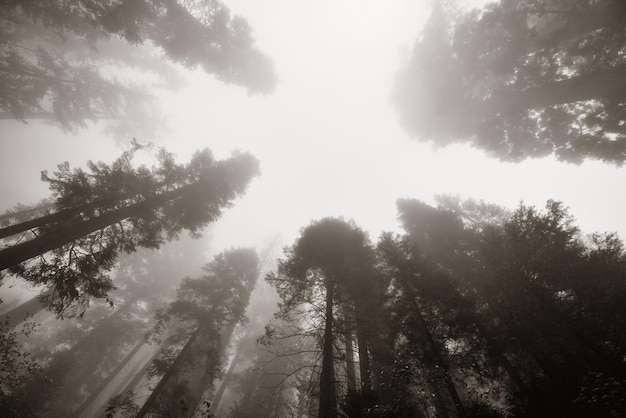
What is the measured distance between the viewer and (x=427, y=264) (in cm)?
1452

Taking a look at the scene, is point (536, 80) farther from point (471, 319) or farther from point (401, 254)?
point (471, 319)

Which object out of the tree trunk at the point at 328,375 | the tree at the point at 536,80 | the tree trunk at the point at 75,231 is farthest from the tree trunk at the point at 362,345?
the tree at the point at 536,80

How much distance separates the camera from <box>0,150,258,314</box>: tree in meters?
10.6

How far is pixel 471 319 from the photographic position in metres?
12.1

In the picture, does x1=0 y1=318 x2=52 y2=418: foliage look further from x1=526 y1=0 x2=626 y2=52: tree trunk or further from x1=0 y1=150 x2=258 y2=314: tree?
x1=526 y1=0 x2=626 y2=52: tree trunk

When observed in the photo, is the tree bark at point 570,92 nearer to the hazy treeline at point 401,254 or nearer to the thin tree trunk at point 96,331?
the hazy treeline at point 401,254

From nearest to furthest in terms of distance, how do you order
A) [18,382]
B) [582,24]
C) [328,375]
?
[328,375]
[582,24]
[18,382]

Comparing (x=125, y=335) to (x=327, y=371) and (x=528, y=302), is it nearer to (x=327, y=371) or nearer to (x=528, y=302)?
(x=327, y=371)

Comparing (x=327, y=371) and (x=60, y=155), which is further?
(x=60, y=155)

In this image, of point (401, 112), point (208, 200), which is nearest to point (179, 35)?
point (208, 200)

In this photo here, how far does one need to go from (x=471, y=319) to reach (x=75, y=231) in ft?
55.8

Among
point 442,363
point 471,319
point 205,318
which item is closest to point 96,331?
point 205,318

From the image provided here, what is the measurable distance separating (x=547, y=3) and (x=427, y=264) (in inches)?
520

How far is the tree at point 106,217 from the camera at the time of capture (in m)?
10.6
